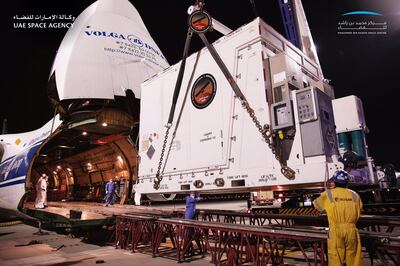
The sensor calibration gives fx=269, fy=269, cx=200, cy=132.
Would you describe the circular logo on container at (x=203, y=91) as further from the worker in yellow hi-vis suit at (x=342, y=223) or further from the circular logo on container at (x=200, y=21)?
the worker in yellow hi-vis suit at (x=342, y=223)

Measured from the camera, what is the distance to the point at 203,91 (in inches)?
231

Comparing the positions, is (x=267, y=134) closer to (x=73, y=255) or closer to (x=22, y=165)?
(x=73, y=255)

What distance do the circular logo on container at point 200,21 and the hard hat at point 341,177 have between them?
3823mm

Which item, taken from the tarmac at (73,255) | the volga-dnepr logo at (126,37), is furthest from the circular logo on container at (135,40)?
the tarmac at (73,255)

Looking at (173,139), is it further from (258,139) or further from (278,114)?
(278,114)

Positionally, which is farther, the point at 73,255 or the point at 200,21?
the point at 73,255

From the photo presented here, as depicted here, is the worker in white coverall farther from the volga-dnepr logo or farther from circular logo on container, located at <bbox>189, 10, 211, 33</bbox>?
circular logo on container, located at <bbox>189, 10, 211, 33</bbox>

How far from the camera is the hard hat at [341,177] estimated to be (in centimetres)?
390

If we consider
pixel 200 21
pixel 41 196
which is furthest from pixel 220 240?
pixel 41 196

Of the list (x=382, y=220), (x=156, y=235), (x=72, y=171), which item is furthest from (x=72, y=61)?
(x=72, y=171)

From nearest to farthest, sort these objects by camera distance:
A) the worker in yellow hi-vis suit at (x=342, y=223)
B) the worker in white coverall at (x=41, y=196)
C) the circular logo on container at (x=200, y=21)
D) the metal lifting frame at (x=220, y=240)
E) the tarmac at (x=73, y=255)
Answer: the worker in yellow hi-vis suit at (x=342, y=223), the metal lifting frame at (x=220, y=240), the circular logo on container at (x=200, y=21), the tarmac at (x=73, y=255), the worker in white coverall at (x=41, y=196)

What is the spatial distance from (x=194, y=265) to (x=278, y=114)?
4.19 m

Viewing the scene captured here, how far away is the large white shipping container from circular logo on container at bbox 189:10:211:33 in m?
0.45

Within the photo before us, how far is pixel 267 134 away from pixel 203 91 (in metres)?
1.98
